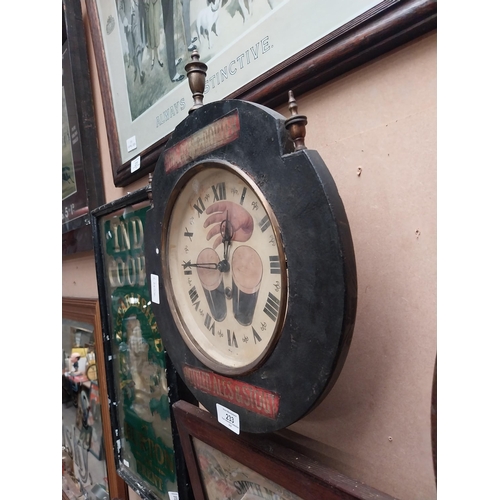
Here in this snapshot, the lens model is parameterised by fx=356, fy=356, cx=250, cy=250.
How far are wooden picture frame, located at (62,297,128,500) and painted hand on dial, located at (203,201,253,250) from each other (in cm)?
89

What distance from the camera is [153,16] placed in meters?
0.86

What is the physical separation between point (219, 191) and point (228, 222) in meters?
0.05

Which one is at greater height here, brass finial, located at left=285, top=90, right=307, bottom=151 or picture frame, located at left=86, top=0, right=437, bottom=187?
picture frame, located at left=86, top=0, right=437, bottom=187

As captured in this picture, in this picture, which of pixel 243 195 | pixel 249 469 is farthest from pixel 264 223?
pixel 249 469

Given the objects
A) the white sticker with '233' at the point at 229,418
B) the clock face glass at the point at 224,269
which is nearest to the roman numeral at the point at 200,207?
the clock face glass at the point at 224,269

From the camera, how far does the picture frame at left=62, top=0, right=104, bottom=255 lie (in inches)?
44.6

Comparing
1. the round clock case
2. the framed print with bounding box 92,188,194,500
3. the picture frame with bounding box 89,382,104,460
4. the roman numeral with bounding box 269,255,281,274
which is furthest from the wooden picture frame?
the roman numeral with bounding box 269,255,281,274

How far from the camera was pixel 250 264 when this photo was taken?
0.45 m

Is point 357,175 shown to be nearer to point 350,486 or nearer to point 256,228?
point 256,228

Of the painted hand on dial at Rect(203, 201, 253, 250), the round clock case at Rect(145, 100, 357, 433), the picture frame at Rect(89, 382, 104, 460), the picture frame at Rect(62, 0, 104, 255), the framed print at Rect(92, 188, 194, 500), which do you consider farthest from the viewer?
the picture frame at Rect(89, 382, 104, 460)

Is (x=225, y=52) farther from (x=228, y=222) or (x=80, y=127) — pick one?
(x=80, y=127)

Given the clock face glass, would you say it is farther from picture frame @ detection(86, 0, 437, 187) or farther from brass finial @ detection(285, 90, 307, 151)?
picture frame @ detection(86, 0, 437, 187)

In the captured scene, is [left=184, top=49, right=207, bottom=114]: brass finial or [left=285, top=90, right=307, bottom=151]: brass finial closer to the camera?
[left=285, top=90, right=307, bottom=151]: brass finial

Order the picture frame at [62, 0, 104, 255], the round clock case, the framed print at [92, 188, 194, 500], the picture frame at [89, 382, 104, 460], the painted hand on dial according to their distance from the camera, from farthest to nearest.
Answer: the picture frame at [89, 382, 104, 460]
the picture frame at [62, 0, 104, 255]
the framed print at [92, 188, 194, 500]
the painted hand on dial
the round clock case
